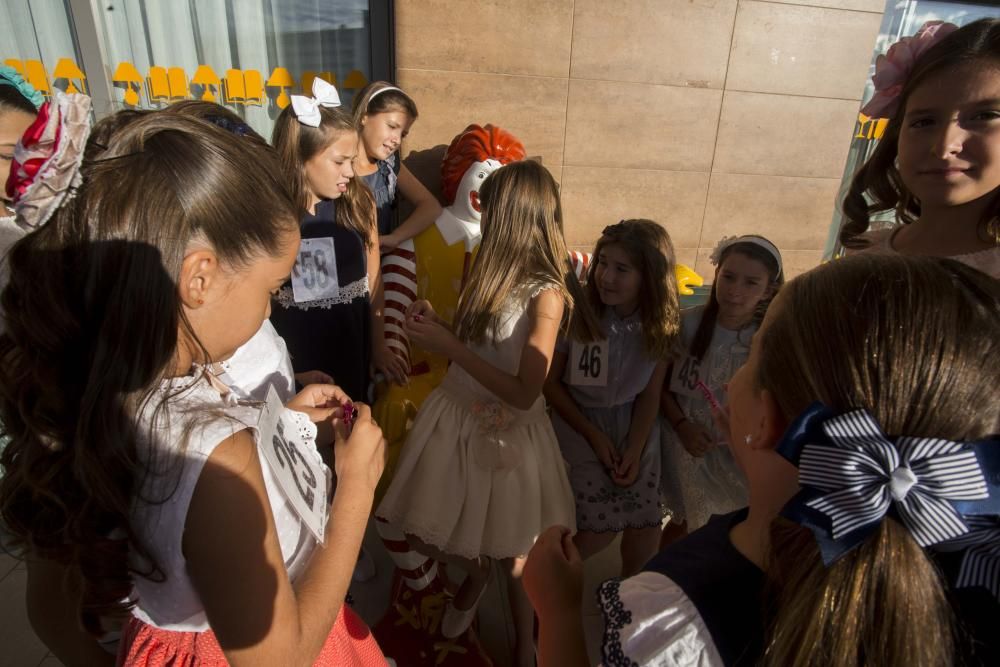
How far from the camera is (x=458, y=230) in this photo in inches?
101

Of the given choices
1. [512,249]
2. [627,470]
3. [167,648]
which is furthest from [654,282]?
[167,648]

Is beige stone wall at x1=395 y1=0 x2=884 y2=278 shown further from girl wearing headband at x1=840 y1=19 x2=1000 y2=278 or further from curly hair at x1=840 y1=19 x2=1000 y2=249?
girl wearing headband at x1=840 y1=19 x2=1000 y2=278

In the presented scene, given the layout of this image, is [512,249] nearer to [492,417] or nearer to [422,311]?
[422,311]

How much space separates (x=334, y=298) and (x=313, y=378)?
0.65 metres

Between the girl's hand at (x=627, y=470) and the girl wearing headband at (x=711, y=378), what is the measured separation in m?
0.23

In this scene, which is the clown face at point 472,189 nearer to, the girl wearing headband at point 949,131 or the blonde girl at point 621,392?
the blonde girl at point 621,392

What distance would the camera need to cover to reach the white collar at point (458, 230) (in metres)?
2.54

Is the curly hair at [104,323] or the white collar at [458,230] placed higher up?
the curly hair at [104,323]

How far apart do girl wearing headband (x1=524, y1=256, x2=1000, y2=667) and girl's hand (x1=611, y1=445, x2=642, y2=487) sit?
1206 millimetres

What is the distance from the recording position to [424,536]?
5.58 ft

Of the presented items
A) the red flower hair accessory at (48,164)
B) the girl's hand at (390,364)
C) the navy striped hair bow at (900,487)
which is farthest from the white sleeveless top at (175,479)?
the girl's hand at (390,364)

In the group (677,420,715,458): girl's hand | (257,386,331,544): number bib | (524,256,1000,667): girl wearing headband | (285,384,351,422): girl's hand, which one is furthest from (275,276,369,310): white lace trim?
(524,256,1000,667): girl wearing headband

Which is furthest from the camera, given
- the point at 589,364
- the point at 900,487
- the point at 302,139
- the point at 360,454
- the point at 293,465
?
the point at 302,139

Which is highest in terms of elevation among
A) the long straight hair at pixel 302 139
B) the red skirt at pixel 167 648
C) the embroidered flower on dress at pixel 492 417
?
the long straight hair at pixel 302 139
